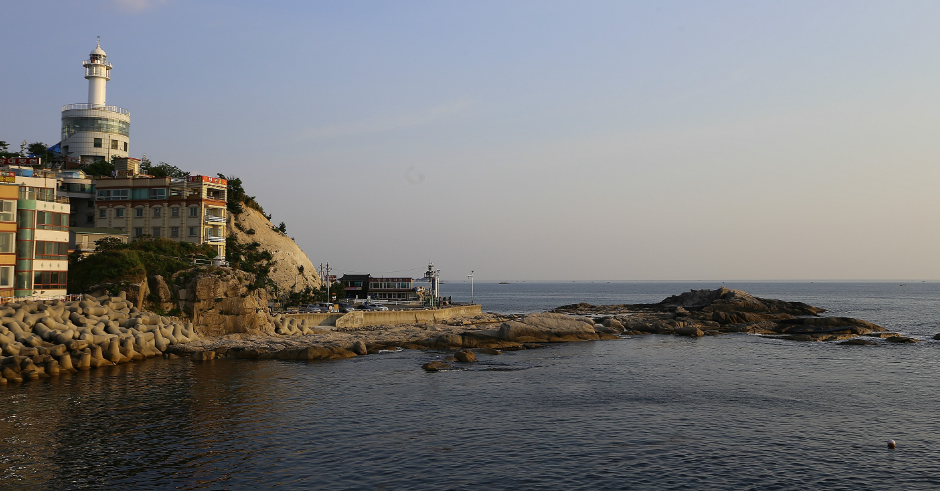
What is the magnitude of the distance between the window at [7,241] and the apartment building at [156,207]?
3156 centimetres

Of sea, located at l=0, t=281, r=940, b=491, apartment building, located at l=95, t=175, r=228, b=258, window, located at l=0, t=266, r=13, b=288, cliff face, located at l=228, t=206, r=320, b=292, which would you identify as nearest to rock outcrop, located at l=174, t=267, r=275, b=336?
window, located at l=0, t=266, r=13, b=288

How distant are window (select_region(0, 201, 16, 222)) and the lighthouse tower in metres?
52.8

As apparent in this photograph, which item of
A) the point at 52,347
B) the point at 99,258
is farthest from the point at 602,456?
the point at 99,258

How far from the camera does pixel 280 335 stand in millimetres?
74688

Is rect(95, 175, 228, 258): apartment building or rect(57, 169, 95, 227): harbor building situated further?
rect(57, 169, 95, 227): harbor building

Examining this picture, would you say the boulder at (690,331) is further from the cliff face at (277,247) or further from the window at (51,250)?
the window at (51,250)

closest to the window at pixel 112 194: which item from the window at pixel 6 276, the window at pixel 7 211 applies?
the window at pixel 7 211

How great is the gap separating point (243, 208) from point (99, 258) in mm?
42231

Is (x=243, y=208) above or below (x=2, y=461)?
above

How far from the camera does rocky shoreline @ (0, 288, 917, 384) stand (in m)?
51.5

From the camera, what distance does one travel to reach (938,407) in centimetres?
3947

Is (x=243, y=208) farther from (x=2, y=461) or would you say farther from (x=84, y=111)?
(x=2, y=461)

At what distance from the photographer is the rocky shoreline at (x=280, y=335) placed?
51.5 meters

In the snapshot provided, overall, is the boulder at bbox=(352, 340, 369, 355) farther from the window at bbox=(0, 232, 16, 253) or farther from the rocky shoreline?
the window at bbox=(0, 232, 16, 253)
